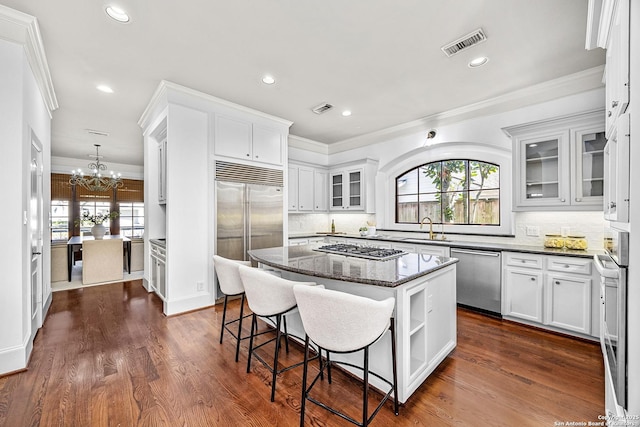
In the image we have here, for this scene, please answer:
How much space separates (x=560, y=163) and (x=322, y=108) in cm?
311

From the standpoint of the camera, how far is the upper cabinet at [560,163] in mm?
2967

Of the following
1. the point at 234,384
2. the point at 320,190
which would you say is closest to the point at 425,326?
the point at 234,384

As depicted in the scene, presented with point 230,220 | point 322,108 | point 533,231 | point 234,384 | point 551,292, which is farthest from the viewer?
point 322,108

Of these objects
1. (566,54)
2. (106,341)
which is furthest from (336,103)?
(106,341)

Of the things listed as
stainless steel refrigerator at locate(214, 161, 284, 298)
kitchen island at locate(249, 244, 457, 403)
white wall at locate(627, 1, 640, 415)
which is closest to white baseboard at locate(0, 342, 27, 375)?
stainless steel refrigerator at locate(214, 161, 284, 298)

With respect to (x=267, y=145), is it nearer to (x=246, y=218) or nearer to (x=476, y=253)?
(x=246, y=218)

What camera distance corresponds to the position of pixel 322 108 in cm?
422

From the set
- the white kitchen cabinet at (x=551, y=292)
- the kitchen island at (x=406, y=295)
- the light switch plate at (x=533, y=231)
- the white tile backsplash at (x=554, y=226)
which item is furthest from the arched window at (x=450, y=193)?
the kitchen island at (x=406, y=295)

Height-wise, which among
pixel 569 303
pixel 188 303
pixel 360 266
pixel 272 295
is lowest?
pixel 188 303

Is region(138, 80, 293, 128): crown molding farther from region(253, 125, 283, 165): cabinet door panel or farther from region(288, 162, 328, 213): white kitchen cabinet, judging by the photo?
region(288, 162, 328, 213): white kitchen cabinet

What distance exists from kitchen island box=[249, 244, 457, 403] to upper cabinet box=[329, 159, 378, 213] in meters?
3.01

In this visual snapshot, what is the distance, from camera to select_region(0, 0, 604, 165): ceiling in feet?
7.18

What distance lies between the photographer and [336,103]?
404 cm

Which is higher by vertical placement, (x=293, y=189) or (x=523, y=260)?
(x=293, y=189)
